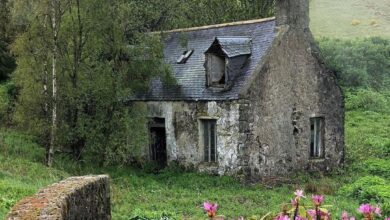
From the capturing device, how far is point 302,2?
23.5 meters

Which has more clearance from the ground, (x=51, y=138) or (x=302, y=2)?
(x=302, y=2)

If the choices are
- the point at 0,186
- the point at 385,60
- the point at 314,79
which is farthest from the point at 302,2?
the point at 385,60

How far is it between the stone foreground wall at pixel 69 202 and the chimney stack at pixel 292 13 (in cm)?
1428

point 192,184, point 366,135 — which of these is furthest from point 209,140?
point 366,135

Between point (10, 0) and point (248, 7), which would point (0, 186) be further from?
point (248, 7)

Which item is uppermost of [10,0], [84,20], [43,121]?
[10,0]

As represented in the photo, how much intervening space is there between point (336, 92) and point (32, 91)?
12.5m

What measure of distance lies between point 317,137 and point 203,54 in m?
5.90

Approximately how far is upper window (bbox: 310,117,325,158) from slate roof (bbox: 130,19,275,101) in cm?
399

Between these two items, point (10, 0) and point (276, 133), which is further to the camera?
point (10, 0)

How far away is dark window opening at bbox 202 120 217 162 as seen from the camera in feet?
72.2

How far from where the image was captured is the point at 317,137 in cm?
2416

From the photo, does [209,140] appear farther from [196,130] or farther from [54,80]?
[54,80]

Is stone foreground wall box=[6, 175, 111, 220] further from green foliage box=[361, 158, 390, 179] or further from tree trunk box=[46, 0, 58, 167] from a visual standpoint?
green foliage box=[361, 158, 390, 179]
